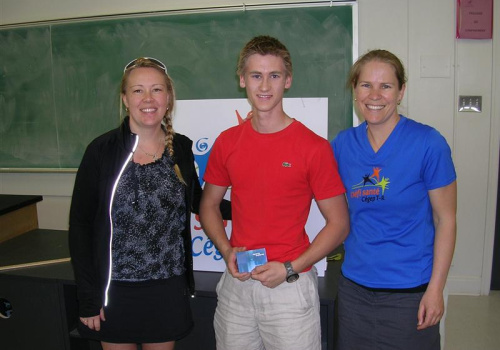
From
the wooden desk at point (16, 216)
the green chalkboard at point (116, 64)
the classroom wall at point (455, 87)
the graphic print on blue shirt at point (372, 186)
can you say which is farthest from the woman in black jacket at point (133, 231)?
the classroom wall at point (455, 87)

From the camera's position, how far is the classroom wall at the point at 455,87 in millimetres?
2830

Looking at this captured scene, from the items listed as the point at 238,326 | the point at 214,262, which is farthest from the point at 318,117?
the point at 238,326

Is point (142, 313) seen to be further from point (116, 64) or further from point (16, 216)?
point (116, 64)

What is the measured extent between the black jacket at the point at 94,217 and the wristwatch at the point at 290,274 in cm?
57

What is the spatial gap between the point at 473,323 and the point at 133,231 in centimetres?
242

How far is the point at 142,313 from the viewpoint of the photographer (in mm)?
1367

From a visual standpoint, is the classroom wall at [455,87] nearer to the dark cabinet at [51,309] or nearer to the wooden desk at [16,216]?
the wooden desk at [16,216]

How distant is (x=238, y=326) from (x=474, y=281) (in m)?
2.43

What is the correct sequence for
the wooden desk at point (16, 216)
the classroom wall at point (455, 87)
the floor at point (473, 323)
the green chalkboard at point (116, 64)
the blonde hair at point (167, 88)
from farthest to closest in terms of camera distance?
the green chalkboard at point (116, 64), the classroom wall at point (455, 87), the floor at point (473, 323), the wooden desk at point (16, 216), the blonde hair at point (167, 88)

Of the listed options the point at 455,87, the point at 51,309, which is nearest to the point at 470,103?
the point at 455,87

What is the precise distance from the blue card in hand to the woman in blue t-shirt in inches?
11.2

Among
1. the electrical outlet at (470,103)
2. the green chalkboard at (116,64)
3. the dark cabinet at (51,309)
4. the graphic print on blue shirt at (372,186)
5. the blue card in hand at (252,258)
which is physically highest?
the green chalkboard at (116,64)

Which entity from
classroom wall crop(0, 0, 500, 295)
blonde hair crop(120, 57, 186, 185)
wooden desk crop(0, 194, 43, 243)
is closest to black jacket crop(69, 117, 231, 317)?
blonde hair crop(120, 57, 186, 185)

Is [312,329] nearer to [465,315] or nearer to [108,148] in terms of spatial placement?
[108,148]
